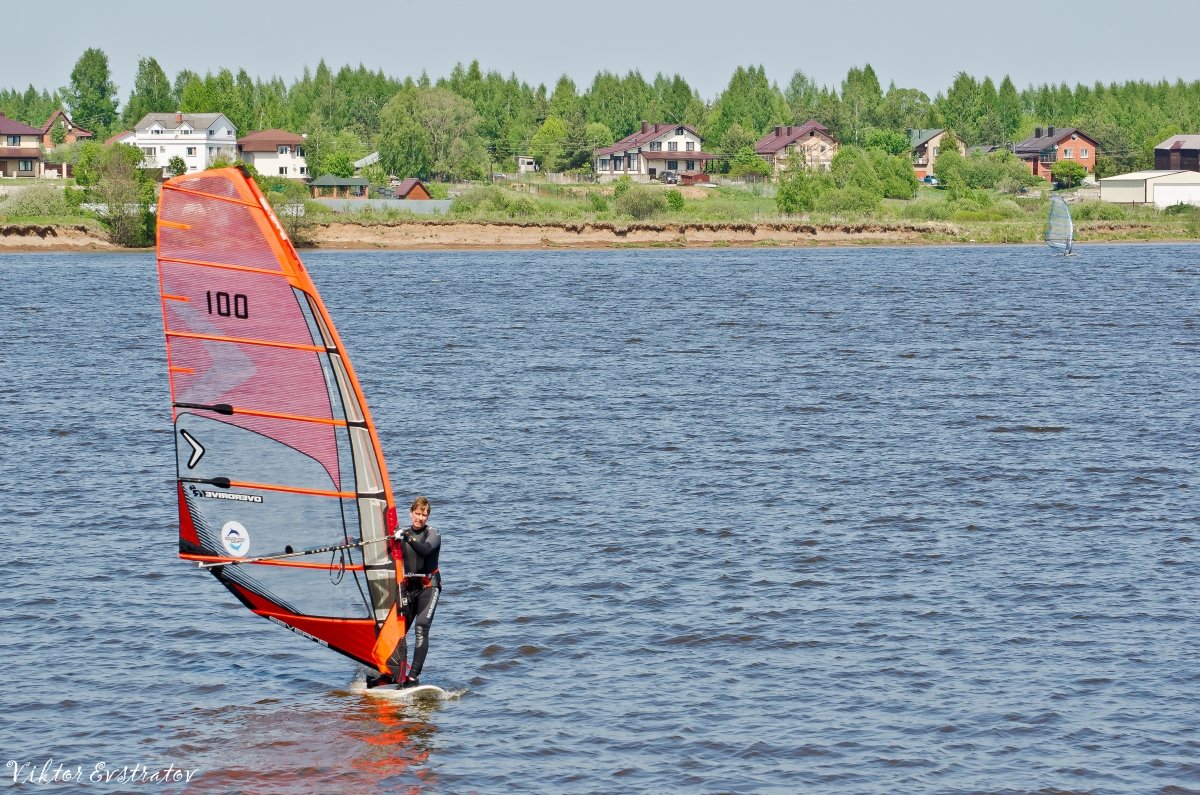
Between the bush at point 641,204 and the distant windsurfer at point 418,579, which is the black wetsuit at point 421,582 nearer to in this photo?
the distant windsurfer at point 418,579

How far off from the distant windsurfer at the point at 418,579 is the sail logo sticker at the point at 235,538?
1.76m

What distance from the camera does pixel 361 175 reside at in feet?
595

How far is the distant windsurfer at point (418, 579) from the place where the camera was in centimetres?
1797

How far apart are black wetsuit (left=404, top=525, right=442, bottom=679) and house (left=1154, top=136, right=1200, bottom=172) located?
613 feet

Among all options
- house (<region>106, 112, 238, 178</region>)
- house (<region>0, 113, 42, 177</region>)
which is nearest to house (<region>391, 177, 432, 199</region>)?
house (<region>106, 112, 238, 178</region>)

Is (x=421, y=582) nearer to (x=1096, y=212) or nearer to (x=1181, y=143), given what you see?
(x=1096, y=212)

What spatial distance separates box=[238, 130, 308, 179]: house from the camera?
632 ft

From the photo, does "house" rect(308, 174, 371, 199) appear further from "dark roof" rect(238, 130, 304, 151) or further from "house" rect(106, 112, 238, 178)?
"house" rect(106, 112, 238, 178)

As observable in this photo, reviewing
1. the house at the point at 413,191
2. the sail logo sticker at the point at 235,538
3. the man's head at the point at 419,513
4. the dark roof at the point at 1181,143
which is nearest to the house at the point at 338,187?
the house at the point at 413,191

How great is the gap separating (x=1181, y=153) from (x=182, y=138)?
122m

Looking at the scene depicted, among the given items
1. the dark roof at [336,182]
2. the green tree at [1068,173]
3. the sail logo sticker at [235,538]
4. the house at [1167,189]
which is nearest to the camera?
the sail logo sticker at [235,538]

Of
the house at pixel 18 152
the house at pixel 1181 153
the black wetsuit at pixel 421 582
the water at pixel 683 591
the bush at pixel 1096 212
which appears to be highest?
the house at pixel 18 152

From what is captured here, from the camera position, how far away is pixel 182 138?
19275cm

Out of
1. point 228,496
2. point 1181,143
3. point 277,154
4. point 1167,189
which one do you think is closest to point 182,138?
point 277,154
